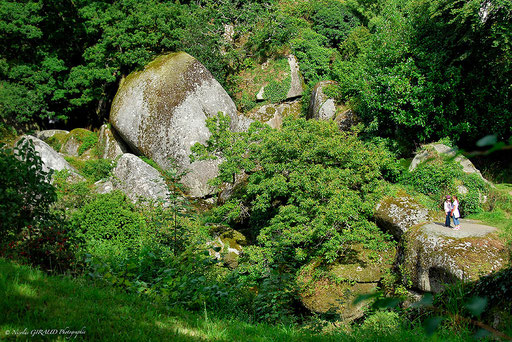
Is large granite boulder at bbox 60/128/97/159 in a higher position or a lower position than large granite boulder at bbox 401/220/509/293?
higher

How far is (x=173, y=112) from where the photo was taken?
A: 19.1 metres

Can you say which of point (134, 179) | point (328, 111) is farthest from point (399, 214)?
point (134, 179)

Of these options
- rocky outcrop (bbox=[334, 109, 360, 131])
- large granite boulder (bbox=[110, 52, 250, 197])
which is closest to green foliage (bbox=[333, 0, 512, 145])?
rocky outcrop (bbox=[334, 109, 360, 131])

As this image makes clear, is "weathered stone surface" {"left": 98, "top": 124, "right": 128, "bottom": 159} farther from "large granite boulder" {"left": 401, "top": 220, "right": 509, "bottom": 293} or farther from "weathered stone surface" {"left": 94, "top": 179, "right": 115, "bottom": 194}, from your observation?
"large granite boulder" {"left": 401, "top": 220, "right": 509, "bottom": 293}

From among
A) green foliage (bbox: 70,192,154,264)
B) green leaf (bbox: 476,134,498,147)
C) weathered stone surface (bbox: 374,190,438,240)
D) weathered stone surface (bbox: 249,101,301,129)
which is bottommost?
weathered stone surface (bbox: 374,190,438,240)

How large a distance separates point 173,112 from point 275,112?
700 centimetres

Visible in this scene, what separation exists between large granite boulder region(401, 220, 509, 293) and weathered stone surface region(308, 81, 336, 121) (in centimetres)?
916

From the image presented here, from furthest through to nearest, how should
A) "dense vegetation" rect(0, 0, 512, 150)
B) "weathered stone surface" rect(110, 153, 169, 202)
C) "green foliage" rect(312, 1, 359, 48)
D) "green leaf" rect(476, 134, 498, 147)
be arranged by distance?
"green foliage" rect(312, 1, 359, 48)
"weathered stone surface" rect(110, 153, 169, 202)
"dense vegetation" rect(0, 0, 512, 150)
"green leaf" rect(476, 134, 498, 147)

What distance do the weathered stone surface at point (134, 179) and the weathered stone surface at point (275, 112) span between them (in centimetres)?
904

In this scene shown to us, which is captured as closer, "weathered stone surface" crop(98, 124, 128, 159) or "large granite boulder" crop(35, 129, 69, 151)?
"weathered stone surface" crop(98, 124, 128, 159)

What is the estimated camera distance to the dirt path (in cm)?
1002

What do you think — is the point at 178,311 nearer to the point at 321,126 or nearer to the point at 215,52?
the point at 321,126

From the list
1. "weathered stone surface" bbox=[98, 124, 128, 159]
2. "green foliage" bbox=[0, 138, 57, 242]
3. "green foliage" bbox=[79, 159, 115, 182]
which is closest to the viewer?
"green foliage" bbox=[0, 138, 57, 242]

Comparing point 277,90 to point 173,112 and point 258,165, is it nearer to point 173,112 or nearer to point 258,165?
point 173,112
